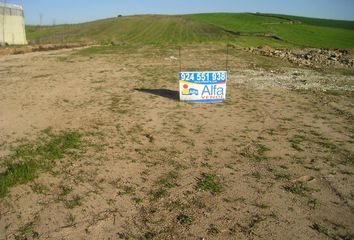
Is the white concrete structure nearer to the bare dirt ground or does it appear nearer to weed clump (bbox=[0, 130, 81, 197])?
the bare dirt ground

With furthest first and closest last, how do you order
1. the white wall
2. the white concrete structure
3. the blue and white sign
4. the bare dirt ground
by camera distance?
the white concrete structure, the white wall, the blue and white sign, the bare dirt ground

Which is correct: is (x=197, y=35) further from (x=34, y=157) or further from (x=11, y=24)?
(x=34, y=157)

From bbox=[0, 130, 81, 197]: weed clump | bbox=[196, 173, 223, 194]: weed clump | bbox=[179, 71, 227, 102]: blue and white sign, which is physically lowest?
bbox=[196, 173, 223, 194]: weed clump

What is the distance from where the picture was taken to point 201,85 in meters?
12.0

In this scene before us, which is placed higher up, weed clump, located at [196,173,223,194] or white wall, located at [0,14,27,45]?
white wall, located at [0,14,27,45]

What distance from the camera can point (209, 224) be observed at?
5.18 m

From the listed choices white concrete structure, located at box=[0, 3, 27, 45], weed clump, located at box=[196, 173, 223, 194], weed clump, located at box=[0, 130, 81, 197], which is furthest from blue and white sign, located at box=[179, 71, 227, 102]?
white concrete structure, located at box=[0, 3, 27, 45]

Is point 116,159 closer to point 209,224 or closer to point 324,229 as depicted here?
point 209,224

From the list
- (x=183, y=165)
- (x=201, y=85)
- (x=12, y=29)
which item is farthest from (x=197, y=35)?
(x=183, y=165)

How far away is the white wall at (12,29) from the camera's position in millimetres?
42775

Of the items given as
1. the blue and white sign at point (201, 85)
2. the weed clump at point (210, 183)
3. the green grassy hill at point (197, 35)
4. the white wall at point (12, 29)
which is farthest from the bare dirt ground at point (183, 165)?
the white wall at point (12, 29)

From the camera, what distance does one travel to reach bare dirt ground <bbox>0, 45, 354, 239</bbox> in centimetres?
518

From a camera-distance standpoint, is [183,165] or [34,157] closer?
[183,165]

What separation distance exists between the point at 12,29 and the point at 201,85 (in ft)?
133
